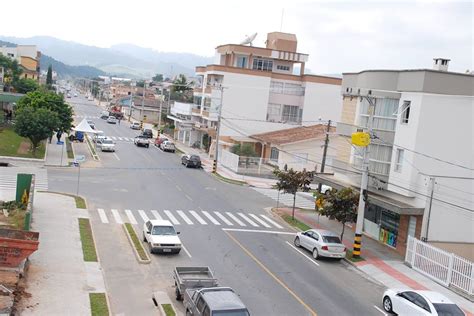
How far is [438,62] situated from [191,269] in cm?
2067

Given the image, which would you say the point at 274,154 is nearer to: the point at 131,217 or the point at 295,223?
the point at 295,223

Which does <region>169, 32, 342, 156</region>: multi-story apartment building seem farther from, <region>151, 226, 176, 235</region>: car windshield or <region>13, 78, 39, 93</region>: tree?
<region>13, 78, 39, 93</region>: tree

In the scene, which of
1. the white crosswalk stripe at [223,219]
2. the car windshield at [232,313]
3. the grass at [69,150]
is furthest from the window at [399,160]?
the grass at [69,150]

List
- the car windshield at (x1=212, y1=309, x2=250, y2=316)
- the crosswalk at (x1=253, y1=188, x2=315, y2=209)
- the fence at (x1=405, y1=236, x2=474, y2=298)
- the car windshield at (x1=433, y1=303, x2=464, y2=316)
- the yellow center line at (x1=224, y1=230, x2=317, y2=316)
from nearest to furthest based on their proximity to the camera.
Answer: the car windshield at (x1=212, y1=309, x2=250, y2=316), the car windshield at (x1=433, y1=303, x2=464, y2=316), the yellow center line at (x1=224, y1=230, x2=317, y2=316), the fence at (x1=405, y1=236, x2=474, y2=298), the crosswalk at (x1=253, y1=188, x2=315, y2=209)

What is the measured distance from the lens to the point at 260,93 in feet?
242

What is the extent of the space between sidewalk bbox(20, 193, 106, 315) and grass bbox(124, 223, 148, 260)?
8.18ft

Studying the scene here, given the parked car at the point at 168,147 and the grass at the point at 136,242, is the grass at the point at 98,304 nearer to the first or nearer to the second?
the grass at the point at 136,242

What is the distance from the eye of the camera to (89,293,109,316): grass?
1898 centimetres

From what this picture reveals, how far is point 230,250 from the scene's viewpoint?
29.6 m

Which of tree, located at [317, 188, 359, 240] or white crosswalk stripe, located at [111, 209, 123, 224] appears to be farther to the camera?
white crosswalk stripe, located at [111, 209, 123, 224]

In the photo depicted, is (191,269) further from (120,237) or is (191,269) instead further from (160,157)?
(160,157)

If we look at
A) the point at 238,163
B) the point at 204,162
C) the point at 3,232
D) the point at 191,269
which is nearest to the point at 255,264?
the point at 191,269

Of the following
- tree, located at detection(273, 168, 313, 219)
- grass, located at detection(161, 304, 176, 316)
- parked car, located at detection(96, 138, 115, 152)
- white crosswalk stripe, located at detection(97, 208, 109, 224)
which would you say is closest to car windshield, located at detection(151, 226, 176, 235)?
white crosswalk stripe, located at detection(97, 208, 109, 224)

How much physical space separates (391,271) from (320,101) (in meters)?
49.9
